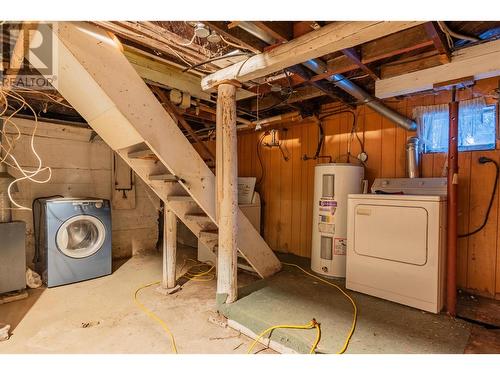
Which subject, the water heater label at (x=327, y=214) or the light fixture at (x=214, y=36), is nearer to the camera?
the light fixture at (x=214, y=36)

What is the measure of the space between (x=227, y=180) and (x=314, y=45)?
3.71 feet

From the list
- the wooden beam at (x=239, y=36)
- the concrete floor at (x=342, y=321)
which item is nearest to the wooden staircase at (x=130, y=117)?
the concrete floor at (x=342, y=321)

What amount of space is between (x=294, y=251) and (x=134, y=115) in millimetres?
2741

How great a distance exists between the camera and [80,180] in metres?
3.57

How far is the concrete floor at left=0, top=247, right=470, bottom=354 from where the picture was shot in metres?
1.67

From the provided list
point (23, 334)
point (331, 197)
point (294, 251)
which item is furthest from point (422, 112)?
point (23, 334)

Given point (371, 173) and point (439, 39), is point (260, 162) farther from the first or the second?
point (439, 39)

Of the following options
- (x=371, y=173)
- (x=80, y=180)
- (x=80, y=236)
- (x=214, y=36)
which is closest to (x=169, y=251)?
(x=80, y=236)

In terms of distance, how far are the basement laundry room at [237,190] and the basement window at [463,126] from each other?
1 centimetres

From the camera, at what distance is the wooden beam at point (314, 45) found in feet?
4.28

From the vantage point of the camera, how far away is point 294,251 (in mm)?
3627

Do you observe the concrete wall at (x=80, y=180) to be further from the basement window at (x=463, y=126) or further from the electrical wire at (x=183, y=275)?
the basement window at (x=463, y=126)

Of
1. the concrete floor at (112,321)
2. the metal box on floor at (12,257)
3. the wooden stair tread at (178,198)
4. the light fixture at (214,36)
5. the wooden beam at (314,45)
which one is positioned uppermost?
the light fixture at (214,36)
